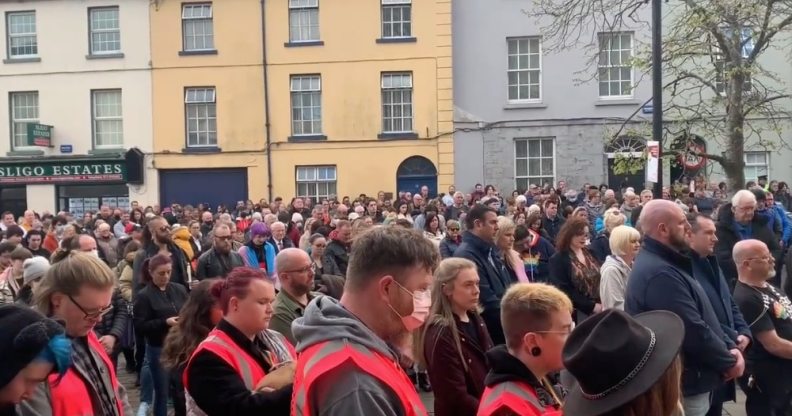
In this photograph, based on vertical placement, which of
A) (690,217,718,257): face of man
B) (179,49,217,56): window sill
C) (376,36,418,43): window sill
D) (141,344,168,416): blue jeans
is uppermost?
(376,36,418,43): window sill

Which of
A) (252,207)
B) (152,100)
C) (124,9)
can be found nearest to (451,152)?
(252,207)

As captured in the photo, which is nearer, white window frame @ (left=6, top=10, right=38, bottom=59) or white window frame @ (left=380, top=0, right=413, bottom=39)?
white window frame @ (left=380, top=0, right=413, bottom=39)

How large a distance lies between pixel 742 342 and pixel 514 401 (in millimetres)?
3271

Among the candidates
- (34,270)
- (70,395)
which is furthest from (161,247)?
(70,395)

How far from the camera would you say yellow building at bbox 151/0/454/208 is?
24828 millimetres

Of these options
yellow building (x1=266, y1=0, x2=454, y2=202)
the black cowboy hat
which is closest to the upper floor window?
yellow building (x1=266, y1=0, x2=454, y2=202)

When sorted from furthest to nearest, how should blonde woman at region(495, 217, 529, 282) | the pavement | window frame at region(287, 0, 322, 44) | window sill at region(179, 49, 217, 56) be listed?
window sill at region(179, 49, 217, 56), window frame at region(287, 0, 322, 44), blonde woman at region(495, 217, 529, 282), the pavement

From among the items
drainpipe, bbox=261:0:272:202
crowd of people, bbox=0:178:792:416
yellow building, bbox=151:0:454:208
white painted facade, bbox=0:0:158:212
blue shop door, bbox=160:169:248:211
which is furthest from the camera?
white painted facade, bbox=0:0:158:212

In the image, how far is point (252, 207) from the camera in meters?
21.7

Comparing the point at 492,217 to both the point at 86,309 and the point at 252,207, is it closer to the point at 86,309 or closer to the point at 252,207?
the point at 86,309

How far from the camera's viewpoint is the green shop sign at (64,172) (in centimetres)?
2614

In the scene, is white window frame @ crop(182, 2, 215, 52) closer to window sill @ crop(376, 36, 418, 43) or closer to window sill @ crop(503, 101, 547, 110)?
window sill @ crop(376, 36, 418, 43)

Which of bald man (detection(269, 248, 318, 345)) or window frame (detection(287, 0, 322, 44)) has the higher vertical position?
window frame (detection(287, 0, 322, 44))

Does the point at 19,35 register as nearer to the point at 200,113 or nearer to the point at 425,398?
the point at 200,113
